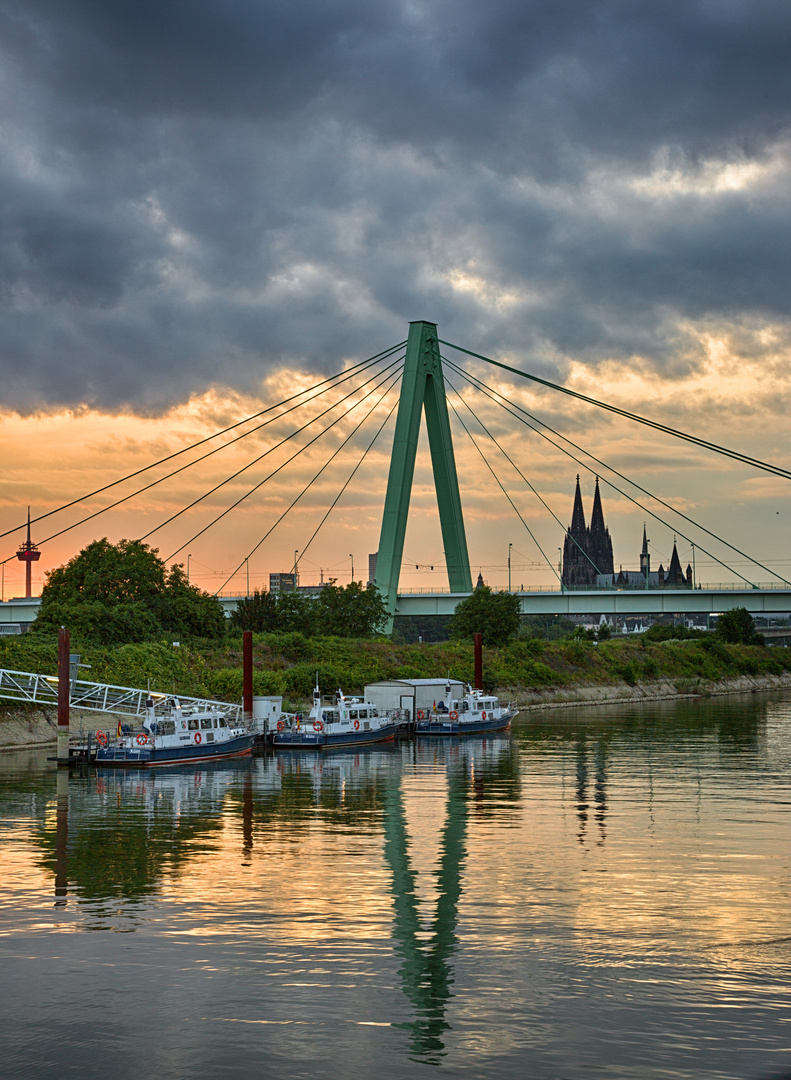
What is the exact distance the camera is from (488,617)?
121 metres

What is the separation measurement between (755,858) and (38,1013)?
68.5 feet

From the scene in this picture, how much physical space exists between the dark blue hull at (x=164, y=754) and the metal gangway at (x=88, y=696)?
11.5 feet

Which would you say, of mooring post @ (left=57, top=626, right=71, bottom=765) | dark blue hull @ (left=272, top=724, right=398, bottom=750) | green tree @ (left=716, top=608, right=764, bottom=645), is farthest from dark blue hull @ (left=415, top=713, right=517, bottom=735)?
green tree @ (left=716, top=608, right=764, bottom=645)

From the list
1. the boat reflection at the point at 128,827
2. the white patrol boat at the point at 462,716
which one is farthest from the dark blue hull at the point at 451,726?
the boat reflection at the point at 128,827

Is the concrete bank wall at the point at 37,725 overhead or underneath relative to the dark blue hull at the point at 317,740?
overhead

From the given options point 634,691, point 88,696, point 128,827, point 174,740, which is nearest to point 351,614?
point 634,691

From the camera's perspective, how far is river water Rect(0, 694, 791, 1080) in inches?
681

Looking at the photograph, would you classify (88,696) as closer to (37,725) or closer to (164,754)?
(37,725)

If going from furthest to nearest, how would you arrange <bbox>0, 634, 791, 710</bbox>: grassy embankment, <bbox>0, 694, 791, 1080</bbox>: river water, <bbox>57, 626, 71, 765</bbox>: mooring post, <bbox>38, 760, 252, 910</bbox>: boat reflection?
<bbox>0, 634, 791, 710</bbox>: grassy embankment < <bbox>57, 626, 71, 765</bbox>: mooring post < <bbox>38, 760, 252, 910</bbox>: boat reflection < <bbox>0, 694, 791, 1080</bbox>: river water

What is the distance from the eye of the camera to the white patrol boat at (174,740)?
2314 inches

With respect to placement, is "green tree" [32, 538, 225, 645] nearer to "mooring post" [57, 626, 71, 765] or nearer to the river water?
"mooring post" [57, 626, 71, 765]

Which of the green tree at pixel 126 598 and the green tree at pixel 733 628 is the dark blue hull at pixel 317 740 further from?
the green tree at pixel 733 628

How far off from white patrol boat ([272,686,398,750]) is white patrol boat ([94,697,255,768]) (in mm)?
3914

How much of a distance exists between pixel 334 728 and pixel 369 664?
28931 millimetres
